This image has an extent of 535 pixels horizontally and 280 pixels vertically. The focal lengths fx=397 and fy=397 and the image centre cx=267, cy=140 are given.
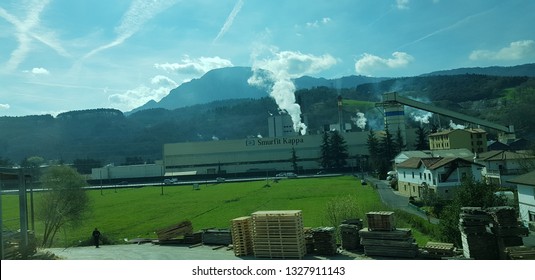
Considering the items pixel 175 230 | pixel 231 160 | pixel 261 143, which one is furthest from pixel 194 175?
pixel 175 230

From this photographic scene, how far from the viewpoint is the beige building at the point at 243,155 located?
62.4 metres

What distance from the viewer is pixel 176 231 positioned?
12.2 metres

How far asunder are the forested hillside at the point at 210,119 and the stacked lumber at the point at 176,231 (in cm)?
1117

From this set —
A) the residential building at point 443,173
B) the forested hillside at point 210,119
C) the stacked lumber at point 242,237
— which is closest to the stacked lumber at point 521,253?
the stacked lumber at point 242,237

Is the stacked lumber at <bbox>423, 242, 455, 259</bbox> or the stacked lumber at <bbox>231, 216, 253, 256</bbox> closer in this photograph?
the stacked lumber at <bbox>423, 242, 455, 259</bbox>

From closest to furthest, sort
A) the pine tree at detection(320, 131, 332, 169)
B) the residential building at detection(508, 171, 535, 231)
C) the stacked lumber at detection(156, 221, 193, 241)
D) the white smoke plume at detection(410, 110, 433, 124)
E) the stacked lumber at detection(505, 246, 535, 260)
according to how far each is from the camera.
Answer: the stacked lumber at detection(505, 246, 535, 260)
the stacked lumber at detection(156, 221, 193, 241)
the residential building at detection(508, 171, 535, 231)
the pine tree at detection(320, 131, 332, 169)
the white smoke plume at detection(410, 110, 433, 124)

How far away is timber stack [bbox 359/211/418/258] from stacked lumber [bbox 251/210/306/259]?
4.88 ft

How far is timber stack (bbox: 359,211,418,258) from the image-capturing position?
8.62 meters

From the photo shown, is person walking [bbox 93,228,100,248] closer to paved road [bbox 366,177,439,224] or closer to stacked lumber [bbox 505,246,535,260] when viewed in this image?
stacked lumber [bbox 505,246,535,260]

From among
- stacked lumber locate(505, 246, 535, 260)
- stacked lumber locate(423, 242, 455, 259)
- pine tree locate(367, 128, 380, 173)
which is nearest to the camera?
stacked lumber locate(505, 246, 535, 260)

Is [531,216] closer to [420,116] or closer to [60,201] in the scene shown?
[60,201]

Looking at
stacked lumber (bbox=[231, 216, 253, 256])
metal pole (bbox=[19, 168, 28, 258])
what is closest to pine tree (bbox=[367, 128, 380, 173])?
stacked lumber (bbox=[231, 216, 253, 256])
